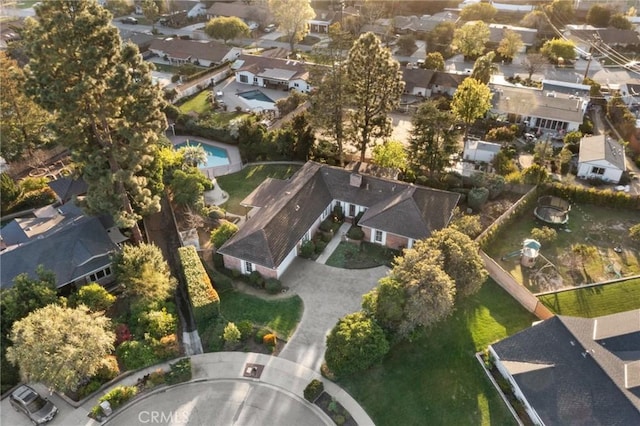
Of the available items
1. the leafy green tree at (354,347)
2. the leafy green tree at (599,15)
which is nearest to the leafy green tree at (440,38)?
the leafy green tree at (599,15)

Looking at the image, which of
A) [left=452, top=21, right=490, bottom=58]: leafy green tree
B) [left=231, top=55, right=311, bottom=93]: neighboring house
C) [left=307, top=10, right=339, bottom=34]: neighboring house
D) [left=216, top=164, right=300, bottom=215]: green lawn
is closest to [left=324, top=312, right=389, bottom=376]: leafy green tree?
[left=216, top=164, right=300, bottom=215]: green lawn

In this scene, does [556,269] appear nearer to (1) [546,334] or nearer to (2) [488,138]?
(1) [546,334]

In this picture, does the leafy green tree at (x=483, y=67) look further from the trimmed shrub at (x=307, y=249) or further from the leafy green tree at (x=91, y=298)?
the leafy green tree at (x=91, y=298)

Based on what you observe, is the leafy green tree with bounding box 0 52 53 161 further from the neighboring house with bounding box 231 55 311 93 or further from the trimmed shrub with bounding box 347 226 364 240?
the trimmed shrub with bounding box 347 226 364 240

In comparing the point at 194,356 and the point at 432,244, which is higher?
the point at 432,244

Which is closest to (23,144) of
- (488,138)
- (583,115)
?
(488,138)

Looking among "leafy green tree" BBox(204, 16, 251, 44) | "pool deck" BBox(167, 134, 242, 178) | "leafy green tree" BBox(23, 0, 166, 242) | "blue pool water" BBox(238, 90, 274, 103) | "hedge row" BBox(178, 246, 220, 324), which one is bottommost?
"pool deck" BBox(167, 134, 242, 178)

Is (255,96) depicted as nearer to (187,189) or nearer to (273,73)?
(273,73)
